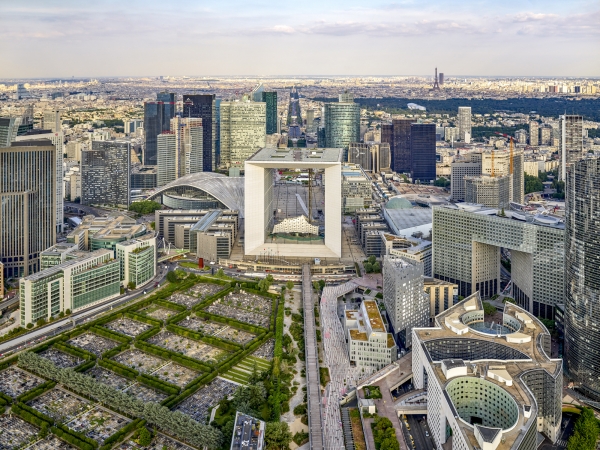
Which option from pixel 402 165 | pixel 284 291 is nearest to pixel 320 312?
pixel 284 291

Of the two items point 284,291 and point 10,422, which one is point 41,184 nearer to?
point 284,291

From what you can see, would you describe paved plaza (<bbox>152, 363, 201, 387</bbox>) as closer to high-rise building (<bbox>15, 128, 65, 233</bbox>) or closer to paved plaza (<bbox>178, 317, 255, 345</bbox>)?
paved plaza (<bbox>178, 317, 255, 345</bbox>)

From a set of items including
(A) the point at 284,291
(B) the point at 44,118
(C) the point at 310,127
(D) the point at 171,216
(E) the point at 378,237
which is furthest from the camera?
(C) the point at 310,127

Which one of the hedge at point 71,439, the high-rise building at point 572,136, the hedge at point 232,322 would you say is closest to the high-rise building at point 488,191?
the high-rise building at point 572,136

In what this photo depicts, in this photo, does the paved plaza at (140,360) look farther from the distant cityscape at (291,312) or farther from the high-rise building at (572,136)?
the high-rise building at (572,136)

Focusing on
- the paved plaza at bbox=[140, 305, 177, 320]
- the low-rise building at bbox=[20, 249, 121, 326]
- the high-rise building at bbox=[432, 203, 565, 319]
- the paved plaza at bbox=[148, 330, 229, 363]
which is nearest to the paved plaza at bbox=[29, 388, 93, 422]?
the paved plaza at bbox=[148, 330, 229, 363]

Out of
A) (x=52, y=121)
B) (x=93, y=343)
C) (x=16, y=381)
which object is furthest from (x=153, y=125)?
(x=16, y=381)

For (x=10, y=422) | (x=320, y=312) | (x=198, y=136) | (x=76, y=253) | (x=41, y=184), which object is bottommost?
(x=10, y=422)

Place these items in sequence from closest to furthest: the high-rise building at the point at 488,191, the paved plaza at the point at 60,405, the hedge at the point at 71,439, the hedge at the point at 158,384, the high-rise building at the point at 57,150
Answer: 1. the hedge at the point at 71,439
2. the paved plaza at the point at 60,405
3. the hedge at the point at 158,384
4. the high-rise building at the point at 57,150
5. the high-rise building at the point at 488,191
